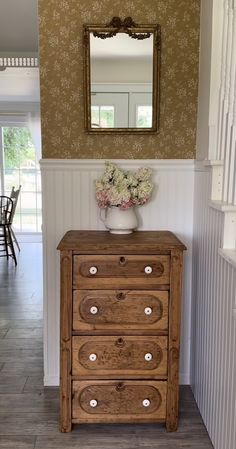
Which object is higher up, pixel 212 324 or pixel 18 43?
pixel 18 43

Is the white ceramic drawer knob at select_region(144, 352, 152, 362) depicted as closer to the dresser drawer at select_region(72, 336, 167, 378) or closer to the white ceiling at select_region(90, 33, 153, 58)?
the dresser drawer at select_region(72, 336, 167, 378)

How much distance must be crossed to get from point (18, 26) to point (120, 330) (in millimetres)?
3346

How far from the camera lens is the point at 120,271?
2.05 m

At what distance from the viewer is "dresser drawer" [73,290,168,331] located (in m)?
2.06

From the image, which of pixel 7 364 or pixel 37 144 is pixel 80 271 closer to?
pixel 7 364

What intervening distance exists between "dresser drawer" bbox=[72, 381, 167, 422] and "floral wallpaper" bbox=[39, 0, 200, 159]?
121 cm

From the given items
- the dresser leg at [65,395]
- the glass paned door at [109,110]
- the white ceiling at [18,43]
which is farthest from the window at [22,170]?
the dresser leg at [65,395]

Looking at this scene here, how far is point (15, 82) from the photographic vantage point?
253 inches

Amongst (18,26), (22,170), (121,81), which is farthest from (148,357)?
(22,170)

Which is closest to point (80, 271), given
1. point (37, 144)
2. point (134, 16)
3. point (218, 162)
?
point (218, 162)

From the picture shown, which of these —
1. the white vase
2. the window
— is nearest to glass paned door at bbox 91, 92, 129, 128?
the white vase

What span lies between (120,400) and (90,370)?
0.69 ft

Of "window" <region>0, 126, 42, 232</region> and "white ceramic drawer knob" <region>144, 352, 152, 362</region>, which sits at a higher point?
"window" <region>0, 126, 42, 232</region>

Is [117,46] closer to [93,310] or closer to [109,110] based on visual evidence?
[109,110]
